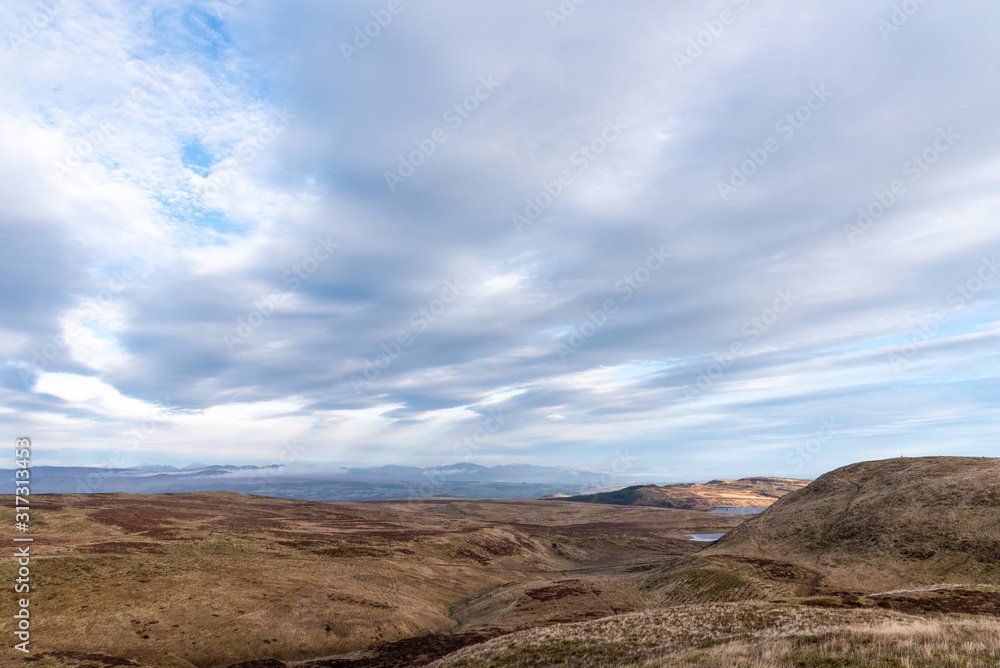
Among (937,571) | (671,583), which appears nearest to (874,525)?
(937,571)

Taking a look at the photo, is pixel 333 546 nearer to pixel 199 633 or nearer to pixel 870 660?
pixel 199 633

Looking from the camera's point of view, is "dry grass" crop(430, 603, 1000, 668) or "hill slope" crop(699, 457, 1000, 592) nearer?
"dry grass" crop(430, 603, 1000, 668)

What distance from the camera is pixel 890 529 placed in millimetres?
57562

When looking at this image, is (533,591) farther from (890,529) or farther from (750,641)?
(890,529)

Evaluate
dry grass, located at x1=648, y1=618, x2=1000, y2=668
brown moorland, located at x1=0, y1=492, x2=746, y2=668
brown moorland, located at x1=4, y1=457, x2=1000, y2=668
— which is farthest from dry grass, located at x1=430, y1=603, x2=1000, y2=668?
brown moorland, located at x1=0, y1=492, x2=746, y2=668

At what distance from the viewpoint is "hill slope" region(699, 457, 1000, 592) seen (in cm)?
4903

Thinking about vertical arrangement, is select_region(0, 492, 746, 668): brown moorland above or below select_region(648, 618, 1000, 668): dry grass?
below

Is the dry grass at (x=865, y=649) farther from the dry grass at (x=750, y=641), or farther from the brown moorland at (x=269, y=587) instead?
the brown moorland at (x=269, y=587)

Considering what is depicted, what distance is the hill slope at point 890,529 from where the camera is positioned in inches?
1930

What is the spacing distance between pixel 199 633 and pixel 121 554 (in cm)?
2165

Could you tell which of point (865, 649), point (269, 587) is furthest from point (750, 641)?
point (269, 587)

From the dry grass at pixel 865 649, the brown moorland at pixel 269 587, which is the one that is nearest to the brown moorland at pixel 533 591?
the dry grass at pixel 865 649

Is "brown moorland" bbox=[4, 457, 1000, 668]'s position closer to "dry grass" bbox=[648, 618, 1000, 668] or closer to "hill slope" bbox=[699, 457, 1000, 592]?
"dry grass" bbox=[648, 618, 1000, 668]

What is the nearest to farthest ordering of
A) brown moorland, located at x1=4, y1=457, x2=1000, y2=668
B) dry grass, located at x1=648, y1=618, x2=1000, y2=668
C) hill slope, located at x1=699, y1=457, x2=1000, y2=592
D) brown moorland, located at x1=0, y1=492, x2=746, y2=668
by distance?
dry grass, located at x1=648, y1=618, x2=1000, y2=668, brown moorland, located at x1=4, y1=457, x2=1000, y2=668, brown moorland, located at x1=0, y1=492, x2=746, y2=668, hill slope, located at x1=699, y1=457, x2=1000, y2=592
